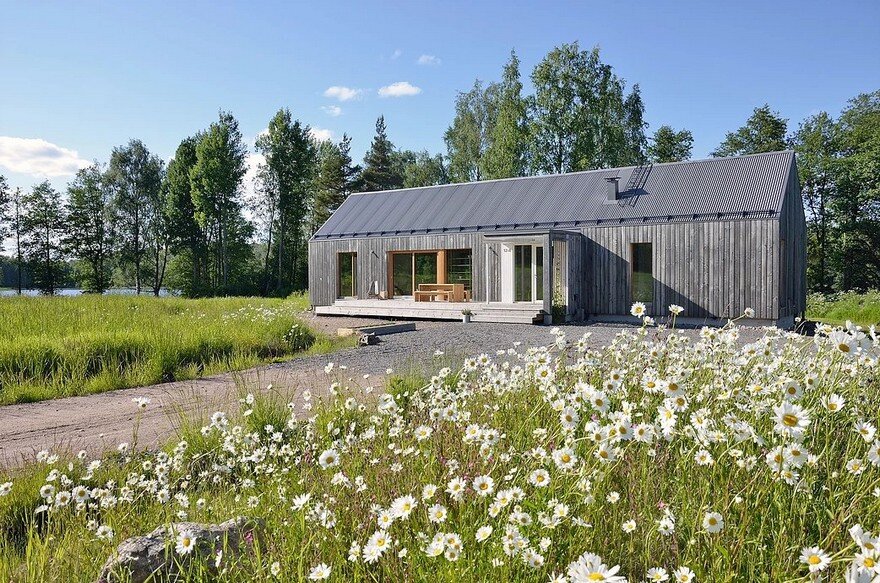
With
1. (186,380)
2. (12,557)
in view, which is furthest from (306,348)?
(12,557)

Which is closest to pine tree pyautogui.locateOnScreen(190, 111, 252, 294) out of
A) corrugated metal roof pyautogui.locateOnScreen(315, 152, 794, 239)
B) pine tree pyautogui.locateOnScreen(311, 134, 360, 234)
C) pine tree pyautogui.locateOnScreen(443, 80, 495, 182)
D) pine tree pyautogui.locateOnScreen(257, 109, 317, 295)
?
pine tree pyautogui.locateOnScreen(257, 109, 317, 295)

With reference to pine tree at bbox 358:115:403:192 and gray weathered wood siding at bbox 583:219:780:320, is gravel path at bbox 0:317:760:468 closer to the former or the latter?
gray weathered wood siding at bbox 583:219:780:320

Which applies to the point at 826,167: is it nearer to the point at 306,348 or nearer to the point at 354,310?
the point at 354,310

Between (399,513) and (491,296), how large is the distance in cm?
1651

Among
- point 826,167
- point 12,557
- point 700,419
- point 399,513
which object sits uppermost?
point 826,167

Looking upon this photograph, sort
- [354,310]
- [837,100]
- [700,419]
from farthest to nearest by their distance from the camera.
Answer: [837,100] → [354,310] → [700,419]

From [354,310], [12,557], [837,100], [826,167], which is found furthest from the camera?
[837,100]

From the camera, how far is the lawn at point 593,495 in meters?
1.81

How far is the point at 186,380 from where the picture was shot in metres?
8.17

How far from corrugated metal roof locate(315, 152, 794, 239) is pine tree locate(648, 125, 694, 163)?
2090 cm

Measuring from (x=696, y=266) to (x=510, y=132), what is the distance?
1771cm

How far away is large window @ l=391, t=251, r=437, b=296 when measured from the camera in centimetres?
2092

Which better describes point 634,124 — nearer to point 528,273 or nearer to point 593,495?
point 528,273

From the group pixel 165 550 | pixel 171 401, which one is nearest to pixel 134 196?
pixel 171 401
